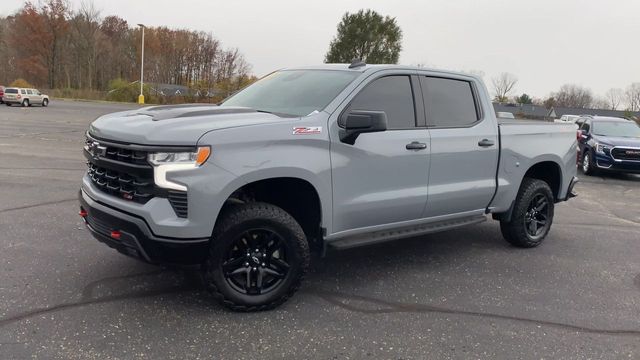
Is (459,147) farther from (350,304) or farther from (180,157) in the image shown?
(180,157)

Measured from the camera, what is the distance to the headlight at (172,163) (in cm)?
347

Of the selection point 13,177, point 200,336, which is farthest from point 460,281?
point 13,177

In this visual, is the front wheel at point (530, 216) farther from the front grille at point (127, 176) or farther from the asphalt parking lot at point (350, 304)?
the front grille at point (127, 176)

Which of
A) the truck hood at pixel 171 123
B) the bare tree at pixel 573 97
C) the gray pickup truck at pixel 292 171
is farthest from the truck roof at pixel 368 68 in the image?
the bare tree at pixel 573 97

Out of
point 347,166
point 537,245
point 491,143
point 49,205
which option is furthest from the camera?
point 49,205

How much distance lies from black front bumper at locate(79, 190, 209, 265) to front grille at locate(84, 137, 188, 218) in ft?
0.51

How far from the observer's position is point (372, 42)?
73.9m

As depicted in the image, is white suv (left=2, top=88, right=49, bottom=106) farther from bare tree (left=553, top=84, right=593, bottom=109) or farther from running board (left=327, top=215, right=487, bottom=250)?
bare tree (left=553, top=84, right=593, bottom=109)

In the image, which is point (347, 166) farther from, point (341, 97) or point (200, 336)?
point (200, 336)

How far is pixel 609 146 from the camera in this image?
1353 centimetres

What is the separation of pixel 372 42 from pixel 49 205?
70669 mm

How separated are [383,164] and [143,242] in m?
2.03

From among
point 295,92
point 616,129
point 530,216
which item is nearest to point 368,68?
point 295,92

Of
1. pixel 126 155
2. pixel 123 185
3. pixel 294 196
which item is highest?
pixel 126 155
